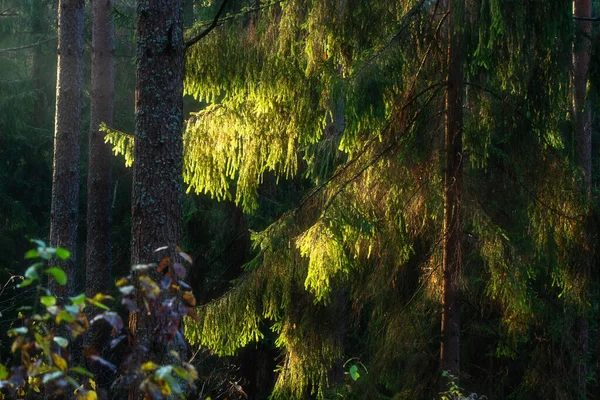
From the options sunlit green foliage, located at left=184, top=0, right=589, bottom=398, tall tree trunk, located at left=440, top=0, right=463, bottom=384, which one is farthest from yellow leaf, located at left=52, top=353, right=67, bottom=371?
tall tree trunk, located at left=440, top=0, right=463, bottom=384

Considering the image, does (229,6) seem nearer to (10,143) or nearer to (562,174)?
(562,174)

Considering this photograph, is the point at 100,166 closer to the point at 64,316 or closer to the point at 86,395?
the point at 86,395

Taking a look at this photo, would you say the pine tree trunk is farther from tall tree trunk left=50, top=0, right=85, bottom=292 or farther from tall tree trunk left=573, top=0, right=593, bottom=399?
tall tree trunk left=573, top=0, right=593, bottom=399

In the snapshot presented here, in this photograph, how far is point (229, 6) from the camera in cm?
672

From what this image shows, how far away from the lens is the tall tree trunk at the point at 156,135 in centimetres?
492

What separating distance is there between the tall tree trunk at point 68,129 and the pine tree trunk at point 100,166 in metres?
1.28

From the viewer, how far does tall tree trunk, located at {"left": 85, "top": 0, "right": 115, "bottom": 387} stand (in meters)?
11.5

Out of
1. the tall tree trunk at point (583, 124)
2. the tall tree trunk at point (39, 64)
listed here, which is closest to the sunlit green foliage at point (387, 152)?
the tall tree trunk at point (583, 124)

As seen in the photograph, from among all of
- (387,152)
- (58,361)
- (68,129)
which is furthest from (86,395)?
(68,129)

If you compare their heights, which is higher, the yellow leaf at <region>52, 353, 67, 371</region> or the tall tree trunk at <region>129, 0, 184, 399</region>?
the tall tree trunk at <region>129, 0, 184, 399</region>

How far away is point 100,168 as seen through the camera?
1145 cm

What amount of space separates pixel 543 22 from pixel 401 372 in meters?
3.72

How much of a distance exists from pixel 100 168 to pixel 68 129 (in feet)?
4.60

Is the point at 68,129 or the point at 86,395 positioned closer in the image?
the point at 86,395
